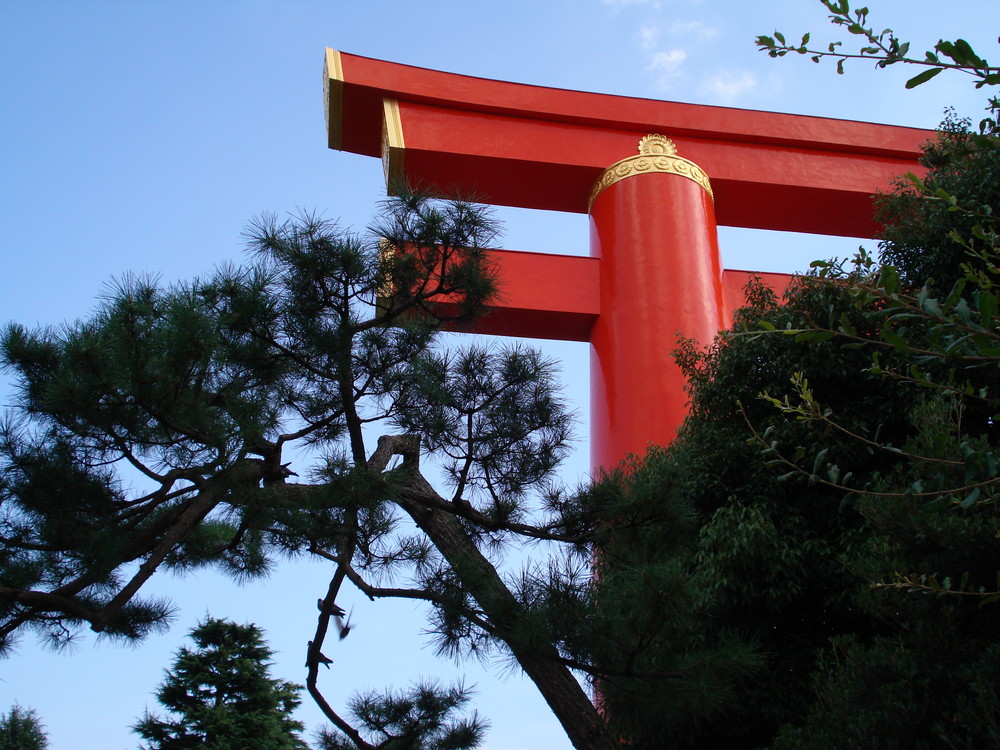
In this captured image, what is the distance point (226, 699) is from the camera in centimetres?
608

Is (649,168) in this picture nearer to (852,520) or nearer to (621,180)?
(621,180)

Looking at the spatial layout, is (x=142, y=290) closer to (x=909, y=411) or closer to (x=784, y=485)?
(x=784, y=485)

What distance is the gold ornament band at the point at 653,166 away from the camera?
518 cm

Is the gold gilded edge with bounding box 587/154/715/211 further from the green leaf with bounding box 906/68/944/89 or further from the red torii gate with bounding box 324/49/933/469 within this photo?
the green leaf with bounding box 906/68/944/89

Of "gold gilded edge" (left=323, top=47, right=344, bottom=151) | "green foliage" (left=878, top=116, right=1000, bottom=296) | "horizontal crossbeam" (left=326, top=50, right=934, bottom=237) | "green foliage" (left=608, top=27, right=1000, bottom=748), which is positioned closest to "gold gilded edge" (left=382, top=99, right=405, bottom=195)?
"horizontal crossbeam" (left=326, top=50, right=934, bottom=237)

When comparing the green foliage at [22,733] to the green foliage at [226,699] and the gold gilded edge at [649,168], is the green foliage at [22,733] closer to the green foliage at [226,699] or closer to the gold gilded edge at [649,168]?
the green foliage at [226,699]

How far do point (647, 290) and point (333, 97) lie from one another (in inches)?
81.9

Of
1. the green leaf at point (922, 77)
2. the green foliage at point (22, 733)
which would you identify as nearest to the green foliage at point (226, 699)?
the green foliage at point (22, 733)

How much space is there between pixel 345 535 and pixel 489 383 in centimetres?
68

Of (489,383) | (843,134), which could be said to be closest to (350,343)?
(489,383)

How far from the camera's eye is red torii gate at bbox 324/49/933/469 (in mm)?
4707

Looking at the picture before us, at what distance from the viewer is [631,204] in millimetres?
5066

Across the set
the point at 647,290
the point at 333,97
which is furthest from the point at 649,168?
the point at 333,97

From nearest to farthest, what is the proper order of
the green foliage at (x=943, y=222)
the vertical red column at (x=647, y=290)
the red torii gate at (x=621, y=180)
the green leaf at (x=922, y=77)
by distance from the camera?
the green leaf at (x=922, y=77), the green foliage at (x=943, y=222), the vertical red column at (x=647, y=290), the red torii gate at (x=621, y=180)
